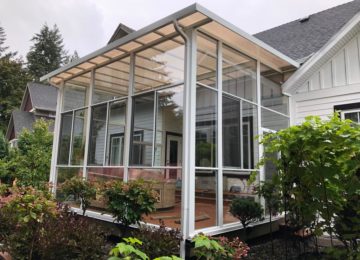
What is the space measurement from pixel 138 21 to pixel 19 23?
21.5 m

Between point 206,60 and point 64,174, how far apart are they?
16.4 feet

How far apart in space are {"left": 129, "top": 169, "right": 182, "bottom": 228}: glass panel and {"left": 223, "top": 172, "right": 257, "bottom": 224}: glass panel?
85cm

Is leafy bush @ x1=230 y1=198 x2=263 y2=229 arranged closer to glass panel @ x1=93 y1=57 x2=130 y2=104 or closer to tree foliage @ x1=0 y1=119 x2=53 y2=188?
glass panel @ x1=93 y1=57 x2=130 y2=104

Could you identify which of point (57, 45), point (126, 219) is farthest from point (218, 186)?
point (57, 45)

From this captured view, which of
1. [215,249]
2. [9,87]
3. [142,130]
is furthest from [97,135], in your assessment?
[9,87]

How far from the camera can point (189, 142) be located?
4516mm

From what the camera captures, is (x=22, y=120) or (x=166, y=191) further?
(x=22, y=120)

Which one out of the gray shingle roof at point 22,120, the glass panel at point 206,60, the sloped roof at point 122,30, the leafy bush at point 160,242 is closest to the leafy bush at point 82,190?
the leafy bush at point 160,242

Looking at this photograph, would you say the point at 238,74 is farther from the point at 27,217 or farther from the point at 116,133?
the point at 27,217

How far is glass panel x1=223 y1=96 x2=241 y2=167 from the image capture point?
5.16m

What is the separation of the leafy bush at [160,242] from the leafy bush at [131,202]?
0.54m

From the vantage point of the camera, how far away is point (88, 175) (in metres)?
6.71

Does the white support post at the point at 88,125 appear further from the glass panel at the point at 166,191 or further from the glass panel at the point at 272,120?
the glass panel at the point at 272,120

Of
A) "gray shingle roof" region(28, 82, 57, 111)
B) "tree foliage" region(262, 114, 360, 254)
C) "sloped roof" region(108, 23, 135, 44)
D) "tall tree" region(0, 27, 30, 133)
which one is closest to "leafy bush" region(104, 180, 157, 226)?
"tree foliage" region(262, 114, 360, 254)
